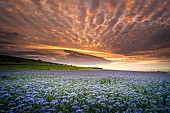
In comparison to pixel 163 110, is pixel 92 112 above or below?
below

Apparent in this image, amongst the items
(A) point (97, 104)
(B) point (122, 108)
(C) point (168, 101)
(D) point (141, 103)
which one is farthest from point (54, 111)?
(C) point (168, 101)

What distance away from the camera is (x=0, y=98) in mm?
10148

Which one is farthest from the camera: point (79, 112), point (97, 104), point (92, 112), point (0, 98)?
point (0, 98)

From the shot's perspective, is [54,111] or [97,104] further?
[97,104]

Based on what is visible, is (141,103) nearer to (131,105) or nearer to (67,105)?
(131,105)

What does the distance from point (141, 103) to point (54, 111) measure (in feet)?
18.6

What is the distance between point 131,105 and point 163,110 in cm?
174

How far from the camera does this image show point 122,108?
863cm

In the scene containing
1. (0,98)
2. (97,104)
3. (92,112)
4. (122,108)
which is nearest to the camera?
(92,112)

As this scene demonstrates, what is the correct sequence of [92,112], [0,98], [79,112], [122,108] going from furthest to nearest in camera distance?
[0,98], [122,108], [92,112], [79,112]

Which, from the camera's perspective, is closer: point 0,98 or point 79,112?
point 79,112

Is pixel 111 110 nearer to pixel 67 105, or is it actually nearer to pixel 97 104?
pixel 97 104

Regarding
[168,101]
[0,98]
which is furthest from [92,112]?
[0,98]

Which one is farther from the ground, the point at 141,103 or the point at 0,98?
the point at 141,103
